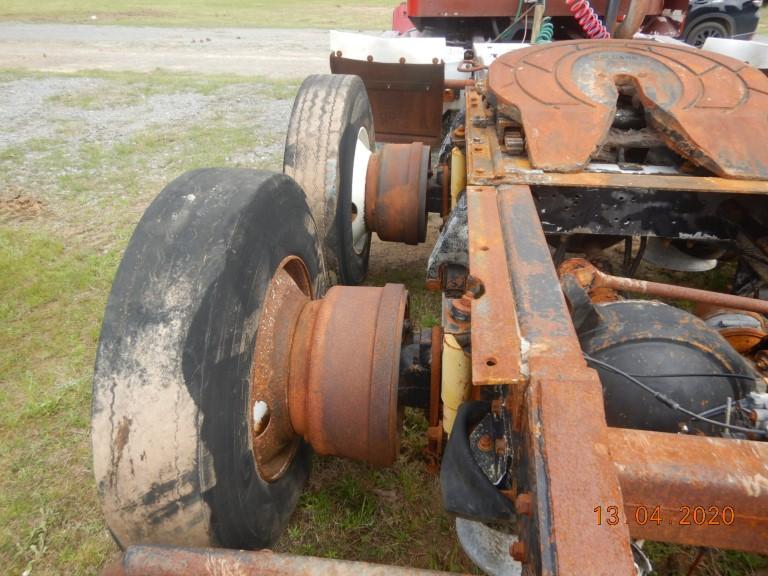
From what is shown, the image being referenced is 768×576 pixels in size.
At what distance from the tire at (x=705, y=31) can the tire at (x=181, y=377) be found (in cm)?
1192

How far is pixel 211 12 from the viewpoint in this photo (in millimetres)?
19984

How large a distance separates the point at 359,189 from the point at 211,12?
67.0 ft

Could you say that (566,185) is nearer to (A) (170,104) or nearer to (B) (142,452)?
(B) (142,452)

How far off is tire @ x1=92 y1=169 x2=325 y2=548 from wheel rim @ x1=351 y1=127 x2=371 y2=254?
1535 millimetres

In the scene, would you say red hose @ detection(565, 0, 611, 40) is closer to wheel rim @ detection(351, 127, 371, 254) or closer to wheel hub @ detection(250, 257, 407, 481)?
wheel rim @ detection(351, 127, 371, 254)

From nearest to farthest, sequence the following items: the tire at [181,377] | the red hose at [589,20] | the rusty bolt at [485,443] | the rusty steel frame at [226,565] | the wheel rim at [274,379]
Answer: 1. the rusty steel frame at [226,565]
2. the tire at [181,377]
3. the rusty bolt at [485,443]
4. the wheel rim at [274,379]
5. the red hose at [589,20]

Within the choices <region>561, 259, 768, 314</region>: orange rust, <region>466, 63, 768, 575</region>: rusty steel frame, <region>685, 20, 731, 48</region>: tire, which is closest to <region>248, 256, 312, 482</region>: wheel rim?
<region>466, 63, 768, 575</region>: rusty steel frame

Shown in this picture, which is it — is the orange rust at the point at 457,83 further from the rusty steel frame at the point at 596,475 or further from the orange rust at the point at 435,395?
the rusty steel frame at the point at 596,475

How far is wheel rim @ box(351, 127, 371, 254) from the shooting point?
9.64 feet

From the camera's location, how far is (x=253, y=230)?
4.70 feet

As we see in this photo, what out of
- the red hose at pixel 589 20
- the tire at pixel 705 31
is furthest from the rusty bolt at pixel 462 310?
the tire at pixel 705 31

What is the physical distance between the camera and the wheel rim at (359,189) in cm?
294

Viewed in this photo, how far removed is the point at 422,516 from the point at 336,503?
0.32 metres

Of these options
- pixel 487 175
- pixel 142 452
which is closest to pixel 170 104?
pixel 487 175
